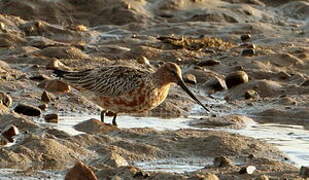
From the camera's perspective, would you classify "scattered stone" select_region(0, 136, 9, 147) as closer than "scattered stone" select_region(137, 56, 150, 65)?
Yes

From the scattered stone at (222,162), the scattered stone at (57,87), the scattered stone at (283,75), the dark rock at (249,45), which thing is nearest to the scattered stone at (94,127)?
the scattered stone at (222,162)

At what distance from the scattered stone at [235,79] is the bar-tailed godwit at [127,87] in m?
3.03

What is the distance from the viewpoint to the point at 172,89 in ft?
47.6

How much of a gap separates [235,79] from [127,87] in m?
3.64

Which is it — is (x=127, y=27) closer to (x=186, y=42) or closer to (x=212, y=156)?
(x=186, y=42)

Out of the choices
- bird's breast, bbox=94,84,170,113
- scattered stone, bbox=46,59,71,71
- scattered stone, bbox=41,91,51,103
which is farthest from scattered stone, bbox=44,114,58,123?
scattered stone, bbox=46,59,71,71

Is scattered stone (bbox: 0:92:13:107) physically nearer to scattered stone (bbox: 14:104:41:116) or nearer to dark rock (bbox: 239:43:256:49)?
scattered stone (bbox: 14:104:41:116)

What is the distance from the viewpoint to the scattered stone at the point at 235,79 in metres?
14.8

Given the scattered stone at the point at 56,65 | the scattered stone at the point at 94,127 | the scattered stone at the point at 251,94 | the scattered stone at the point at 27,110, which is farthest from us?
the scattered stone at the point at 56,65

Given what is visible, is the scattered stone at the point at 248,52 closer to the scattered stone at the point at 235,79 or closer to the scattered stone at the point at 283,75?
the scattered stone at the point at 283,75

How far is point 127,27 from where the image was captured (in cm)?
2006

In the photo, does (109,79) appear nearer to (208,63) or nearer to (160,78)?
(160,78)

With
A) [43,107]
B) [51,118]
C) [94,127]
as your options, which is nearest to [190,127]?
[94,127]

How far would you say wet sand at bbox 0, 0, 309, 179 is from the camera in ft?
30.4
